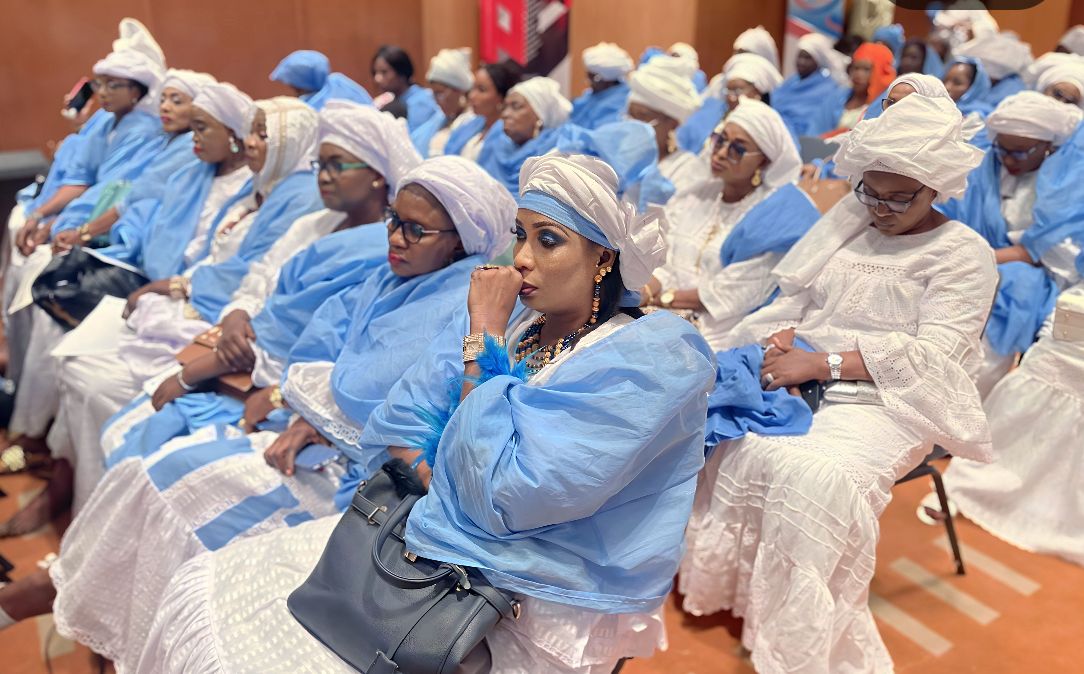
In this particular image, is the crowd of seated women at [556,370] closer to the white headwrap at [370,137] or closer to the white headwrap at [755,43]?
the white headwrap at [370,137]

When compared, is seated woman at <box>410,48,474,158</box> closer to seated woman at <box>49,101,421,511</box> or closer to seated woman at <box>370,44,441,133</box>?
seated woman at <box>370,44,441,133</box>

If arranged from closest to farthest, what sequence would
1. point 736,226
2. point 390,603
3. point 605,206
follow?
point 390,603, point 605,206, point 736,226

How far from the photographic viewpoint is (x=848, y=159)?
2520 mm

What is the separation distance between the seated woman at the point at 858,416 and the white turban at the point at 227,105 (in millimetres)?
2486

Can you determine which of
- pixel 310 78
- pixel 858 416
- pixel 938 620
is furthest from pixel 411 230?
pixel 310 78

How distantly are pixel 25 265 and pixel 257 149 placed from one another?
6.14 ft

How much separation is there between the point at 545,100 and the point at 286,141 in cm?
233

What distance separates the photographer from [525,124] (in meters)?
5.38

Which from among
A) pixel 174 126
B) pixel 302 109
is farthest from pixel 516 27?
pixel 302 109

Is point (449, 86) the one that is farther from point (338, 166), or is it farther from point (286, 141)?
point (338, 166)

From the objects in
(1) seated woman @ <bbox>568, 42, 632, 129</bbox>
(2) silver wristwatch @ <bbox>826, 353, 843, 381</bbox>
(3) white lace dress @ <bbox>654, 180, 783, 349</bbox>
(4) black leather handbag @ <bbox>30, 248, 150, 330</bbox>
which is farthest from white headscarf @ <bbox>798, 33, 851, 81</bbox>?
(4) black leather handbag @ <bbox>30, 248, 150, 330</bbox>

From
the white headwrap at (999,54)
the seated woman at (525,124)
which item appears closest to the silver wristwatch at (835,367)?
the seated woman at (525,124)

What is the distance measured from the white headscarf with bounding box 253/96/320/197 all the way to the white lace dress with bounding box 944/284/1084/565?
2954mm

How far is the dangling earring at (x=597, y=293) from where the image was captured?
181 cm
